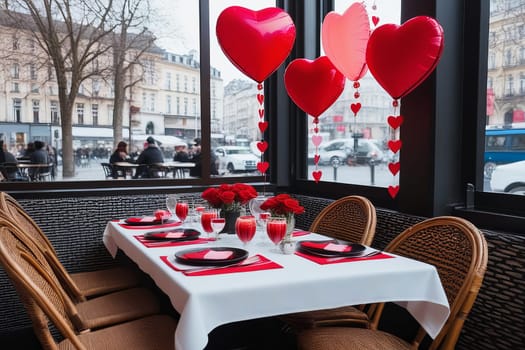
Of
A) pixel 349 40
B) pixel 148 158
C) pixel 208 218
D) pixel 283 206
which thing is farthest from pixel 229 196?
pixel 148 158

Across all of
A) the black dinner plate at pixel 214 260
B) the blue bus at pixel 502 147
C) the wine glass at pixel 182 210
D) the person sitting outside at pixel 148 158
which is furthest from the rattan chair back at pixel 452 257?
the person sitting outside at pixel 148 158

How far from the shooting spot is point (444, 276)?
5.19 feet

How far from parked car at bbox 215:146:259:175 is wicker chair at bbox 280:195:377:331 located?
1092mm

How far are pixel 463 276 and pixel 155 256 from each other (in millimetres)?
1098

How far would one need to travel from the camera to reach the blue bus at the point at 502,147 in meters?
1.88

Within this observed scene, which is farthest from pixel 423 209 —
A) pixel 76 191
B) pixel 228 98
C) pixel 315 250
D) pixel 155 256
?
pixel 76 191

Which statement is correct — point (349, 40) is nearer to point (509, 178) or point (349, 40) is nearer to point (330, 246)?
point (509, 178)

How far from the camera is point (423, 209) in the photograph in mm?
2094

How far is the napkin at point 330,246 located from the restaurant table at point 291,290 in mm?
109

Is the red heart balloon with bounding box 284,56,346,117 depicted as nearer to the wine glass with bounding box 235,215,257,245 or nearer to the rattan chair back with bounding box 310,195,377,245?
the rattan chair back with bounding box 310,195,377,245

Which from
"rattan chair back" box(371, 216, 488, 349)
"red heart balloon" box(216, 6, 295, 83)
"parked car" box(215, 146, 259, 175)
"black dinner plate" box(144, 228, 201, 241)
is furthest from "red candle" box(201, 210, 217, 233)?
"parked car" box(215, 146, 259, 175)

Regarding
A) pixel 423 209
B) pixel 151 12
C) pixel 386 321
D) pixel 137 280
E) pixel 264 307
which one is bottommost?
pixel 386 321

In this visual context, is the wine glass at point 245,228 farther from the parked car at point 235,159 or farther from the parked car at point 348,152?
the parked car at point 235,159

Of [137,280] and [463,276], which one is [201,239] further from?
[463,276]
